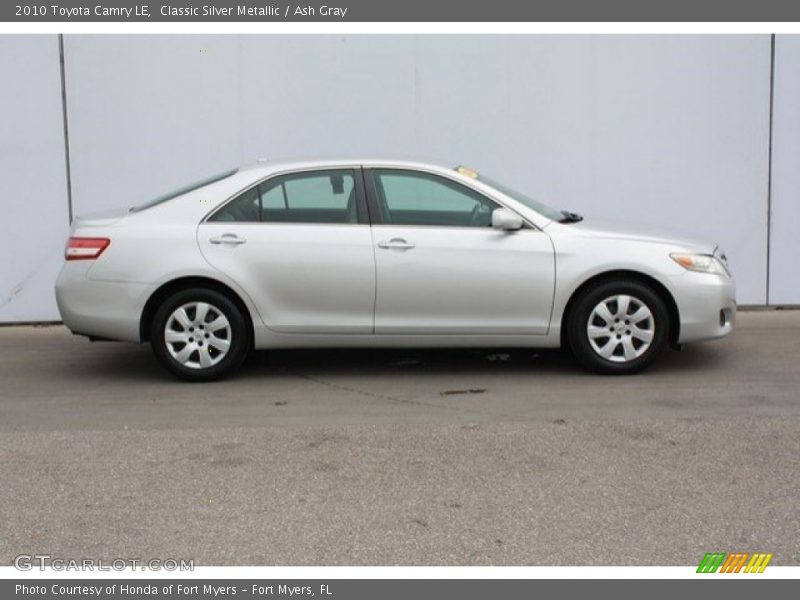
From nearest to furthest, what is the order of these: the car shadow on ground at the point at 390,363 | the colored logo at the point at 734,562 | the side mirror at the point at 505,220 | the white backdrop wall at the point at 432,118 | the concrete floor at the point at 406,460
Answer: the colored logo at the point at 734,562, the concrete floor at the point at 406,460, the side mirror at the point at 505,220, the car shadow on ground at the point at 390,363, the white backdrop wall at the point at 432,118

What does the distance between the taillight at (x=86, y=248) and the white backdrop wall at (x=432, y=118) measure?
2450 millimetres

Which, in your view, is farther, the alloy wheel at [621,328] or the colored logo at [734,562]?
the alloy wheel at [621,328]

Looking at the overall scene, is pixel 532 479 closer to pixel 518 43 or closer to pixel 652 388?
pixel 652 388

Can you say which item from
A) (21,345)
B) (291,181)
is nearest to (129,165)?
(21,345)

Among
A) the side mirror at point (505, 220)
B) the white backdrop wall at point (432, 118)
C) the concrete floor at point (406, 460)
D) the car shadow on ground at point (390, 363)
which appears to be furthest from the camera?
the white backdrop wall at point (432, 118)

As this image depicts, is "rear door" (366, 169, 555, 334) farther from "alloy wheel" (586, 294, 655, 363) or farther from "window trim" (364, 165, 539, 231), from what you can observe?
"alloy wheel" (586, 294, 655, 363)

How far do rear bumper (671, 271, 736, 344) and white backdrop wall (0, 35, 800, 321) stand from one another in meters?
2.67

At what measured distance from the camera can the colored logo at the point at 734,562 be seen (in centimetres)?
415

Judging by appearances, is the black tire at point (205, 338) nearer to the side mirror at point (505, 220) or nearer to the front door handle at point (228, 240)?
the front door handle at point (228, 240)

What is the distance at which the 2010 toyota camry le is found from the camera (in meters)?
7.02

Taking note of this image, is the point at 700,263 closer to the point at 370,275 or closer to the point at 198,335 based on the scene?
the point at 370,275

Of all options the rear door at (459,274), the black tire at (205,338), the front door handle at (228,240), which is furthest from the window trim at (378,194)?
the black tire at (205,338)

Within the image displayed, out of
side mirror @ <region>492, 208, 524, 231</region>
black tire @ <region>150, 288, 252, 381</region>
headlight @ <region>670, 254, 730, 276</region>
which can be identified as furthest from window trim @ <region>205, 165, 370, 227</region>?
headlight @ <region>670, 254, 730, 276</region>

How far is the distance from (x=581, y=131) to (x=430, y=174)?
3028mm
